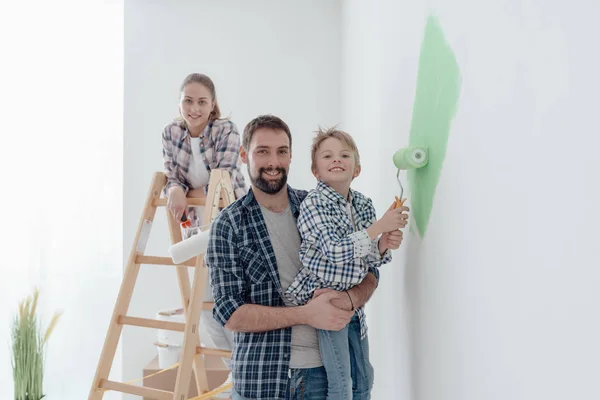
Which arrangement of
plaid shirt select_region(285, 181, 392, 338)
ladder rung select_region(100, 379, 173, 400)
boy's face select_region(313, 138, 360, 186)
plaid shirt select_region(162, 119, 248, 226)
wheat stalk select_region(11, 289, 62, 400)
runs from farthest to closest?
wheat stalk select_region(11, 289, 62, 400) → plaid shirt select_region(162, 119, 248, 226) → ladder rung select_region(100, 379, 173, 400) → boy's face select_region(313, 138, 360, 186) → plaid shirt select_region(285, 181, 392, 338)

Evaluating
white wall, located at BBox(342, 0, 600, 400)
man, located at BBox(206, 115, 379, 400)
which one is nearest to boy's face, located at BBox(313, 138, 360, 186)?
man, located at BBox(206, 115, 379, 400)

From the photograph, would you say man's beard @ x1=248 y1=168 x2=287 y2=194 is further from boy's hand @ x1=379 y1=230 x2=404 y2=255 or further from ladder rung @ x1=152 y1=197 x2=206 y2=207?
ladder rung @ x1=152 y1=197 x2=206 y2=207

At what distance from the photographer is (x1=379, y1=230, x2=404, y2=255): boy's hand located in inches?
52.9

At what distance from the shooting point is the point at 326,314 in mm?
1299

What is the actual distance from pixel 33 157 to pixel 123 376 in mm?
1459

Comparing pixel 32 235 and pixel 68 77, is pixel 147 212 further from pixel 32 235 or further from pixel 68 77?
pixel 68 77

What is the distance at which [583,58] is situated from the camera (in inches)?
23.3

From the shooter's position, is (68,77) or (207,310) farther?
(68,77)

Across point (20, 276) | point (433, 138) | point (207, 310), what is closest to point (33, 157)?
point (20, 276)

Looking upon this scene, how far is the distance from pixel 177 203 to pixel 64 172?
167cm

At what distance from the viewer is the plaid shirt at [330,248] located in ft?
4.17

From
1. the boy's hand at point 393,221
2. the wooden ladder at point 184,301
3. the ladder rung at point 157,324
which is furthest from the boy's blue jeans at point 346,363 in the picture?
the ladder rung at point 157,324

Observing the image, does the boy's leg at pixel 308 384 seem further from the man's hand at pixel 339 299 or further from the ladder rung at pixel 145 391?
the ladder rung at pixel 145 391

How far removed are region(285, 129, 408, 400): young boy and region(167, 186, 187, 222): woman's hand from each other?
34.1 inches
